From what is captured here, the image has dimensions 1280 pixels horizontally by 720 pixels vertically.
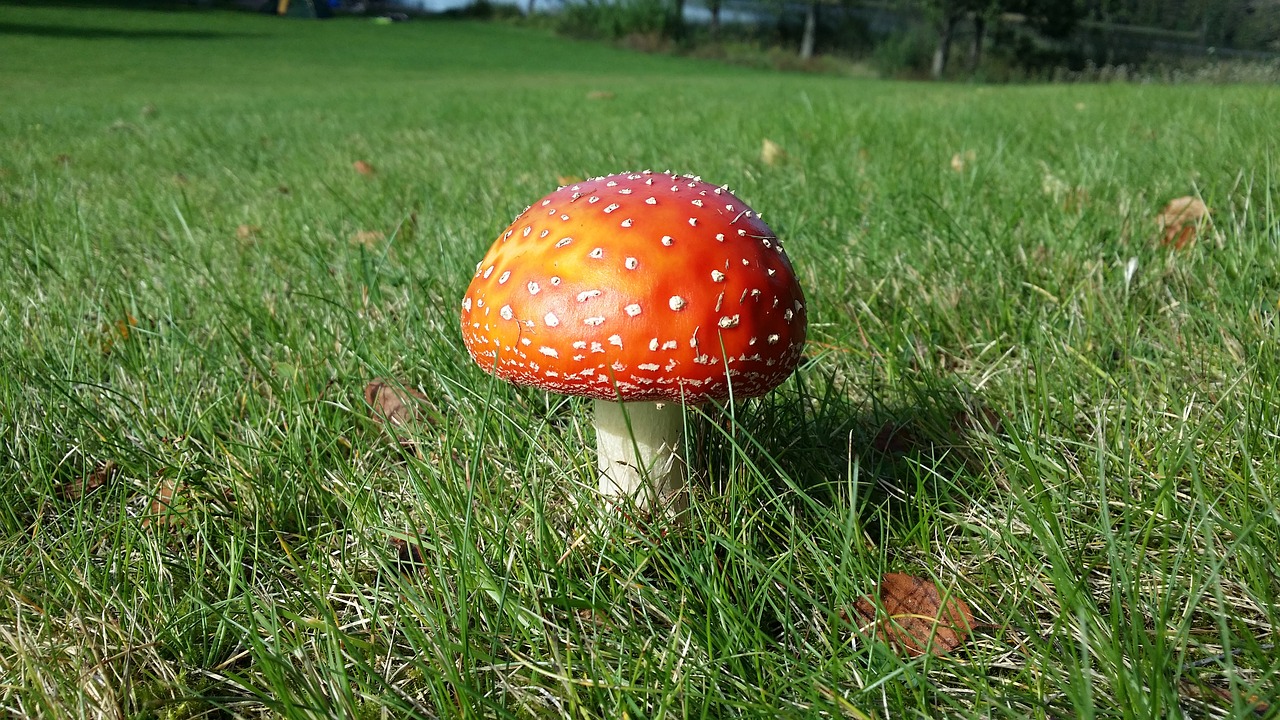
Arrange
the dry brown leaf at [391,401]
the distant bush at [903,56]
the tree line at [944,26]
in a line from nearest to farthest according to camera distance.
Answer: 1. the dry brown leaf at [391,401]
2. the tree line at [944,26]
3. the distant bush at [903,56]

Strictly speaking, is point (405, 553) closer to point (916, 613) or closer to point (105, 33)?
point (916, 613)

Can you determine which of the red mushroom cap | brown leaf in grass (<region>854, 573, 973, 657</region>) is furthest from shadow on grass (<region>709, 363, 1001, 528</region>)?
the red mushroom cap

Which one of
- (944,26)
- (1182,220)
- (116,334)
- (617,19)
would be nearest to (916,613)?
(1182,220)

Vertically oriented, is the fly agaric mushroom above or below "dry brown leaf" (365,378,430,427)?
above

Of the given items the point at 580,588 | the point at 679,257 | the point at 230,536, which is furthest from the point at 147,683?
the point at 679,257

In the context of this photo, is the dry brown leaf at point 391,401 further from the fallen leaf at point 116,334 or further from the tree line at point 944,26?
the tree line at point 944,26

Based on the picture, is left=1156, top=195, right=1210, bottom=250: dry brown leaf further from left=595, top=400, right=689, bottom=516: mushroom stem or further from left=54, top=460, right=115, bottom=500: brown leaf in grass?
left=54, top=460, right=115, bottom=500: brown leaf in grass

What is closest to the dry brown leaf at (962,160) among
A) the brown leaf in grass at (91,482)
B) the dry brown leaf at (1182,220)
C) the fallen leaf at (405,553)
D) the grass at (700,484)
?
the grass at (700,484)
